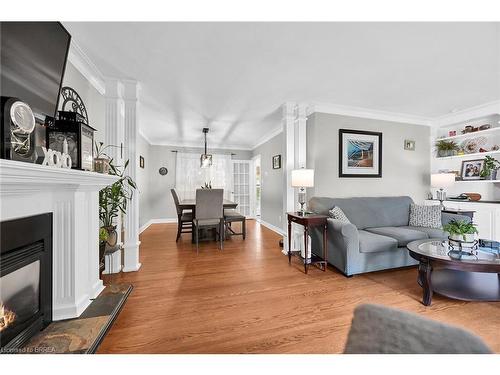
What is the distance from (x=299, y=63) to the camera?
7.29 ft

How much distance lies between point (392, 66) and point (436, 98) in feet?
4.76

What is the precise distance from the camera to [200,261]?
3.05 meters

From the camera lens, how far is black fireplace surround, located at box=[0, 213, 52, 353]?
45.8 inches

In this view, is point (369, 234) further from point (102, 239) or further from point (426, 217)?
point (102, 239)

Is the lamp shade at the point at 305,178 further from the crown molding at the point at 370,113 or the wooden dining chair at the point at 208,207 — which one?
the wooden dining chair at the point at 208,207

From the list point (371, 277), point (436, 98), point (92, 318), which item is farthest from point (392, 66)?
point (92, 318)

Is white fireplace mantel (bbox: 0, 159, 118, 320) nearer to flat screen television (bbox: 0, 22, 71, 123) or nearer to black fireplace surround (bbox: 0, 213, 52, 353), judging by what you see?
black fireplace surround (bbox: 0, 213, 52, 353)

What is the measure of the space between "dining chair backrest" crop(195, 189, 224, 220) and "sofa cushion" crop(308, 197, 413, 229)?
4.91ft

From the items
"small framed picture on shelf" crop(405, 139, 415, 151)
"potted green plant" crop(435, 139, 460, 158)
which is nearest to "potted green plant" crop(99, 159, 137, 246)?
"small framed picture on shelf" crop(405, 139, 415, 151)

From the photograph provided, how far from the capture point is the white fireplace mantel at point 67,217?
47.1 inches

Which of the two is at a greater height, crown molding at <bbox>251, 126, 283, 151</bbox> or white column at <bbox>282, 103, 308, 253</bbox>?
crown molding at <bbox>251, 126, 283, 151</bbox>

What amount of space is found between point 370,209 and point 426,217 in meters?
0.79
